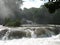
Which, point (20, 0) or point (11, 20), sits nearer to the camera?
point (11, 20)

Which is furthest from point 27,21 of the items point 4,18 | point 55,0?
point 55,0

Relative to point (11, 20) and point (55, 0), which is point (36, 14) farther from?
point (55, 0)

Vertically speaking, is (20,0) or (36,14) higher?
(20,0)

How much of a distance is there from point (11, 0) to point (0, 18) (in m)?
2.25

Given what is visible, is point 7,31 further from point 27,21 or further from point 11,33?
point 27,21

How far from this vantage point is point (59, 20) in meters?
21.0

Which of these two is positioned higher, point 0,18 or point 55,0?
point 55,0

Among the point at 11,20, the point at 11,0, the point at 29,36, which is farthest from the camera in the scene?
the point at 11,0

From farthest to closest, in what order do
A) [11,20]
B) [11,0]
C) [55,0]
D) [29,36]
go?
[11,0] → [11,20] → [55,0] → [29,36]

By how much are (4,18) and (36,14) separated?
3.36m

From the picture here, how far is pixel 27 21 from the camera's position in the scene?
21281 millimetres

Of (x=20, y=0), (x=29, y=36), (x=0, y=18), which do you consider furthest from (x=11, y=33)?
(x=20, y=0)

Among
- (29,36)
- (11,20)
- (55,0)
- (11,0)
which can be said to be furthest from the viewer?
(11,0)

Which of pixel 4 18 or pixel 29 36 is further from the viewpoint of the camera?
pixel 4 18
